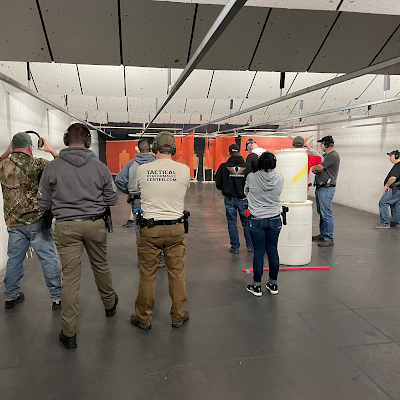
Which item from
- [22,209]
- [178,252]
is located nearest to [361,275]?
[178,252]

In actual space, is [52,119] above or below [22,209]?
above

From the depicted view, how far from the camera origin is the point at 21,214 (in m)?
2.85

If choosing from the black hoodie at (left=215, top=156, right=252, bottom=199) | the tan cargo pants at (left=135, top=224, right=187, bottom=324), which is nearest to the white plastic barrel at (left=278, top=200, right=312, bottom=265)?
the black hoodie at (left=215, top=156, right=252, bottom=199)

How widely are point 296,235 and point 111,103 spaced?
557cm

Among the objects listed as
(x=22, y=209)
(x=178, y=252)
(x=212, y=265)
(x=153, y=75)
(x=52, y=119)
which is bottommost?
(x=212, y=265)

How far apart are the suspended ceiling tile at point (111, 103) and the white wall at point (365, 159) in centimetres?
546

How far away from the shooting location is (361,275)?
3945 millimetres

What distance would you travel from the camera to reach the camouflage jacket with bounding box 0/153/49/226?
112 inches

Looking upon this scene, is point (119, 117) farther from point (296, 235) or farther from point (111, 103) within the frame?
point (296, 235)

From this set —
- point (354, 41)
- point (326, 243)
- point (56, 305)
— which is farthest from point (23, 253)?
point (326, 243)

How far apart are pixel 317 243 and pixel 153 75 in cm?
376

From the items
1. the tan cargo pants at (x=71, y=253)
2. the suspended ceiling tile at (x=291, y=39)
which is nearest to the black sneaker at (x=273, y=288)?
the tan cargo pants at (x=71, y=253)

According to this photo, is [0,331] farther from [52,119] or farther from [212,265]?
[52,119]

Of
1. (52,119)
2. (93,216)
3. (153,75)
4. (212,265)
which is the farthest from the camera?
(52,119)
